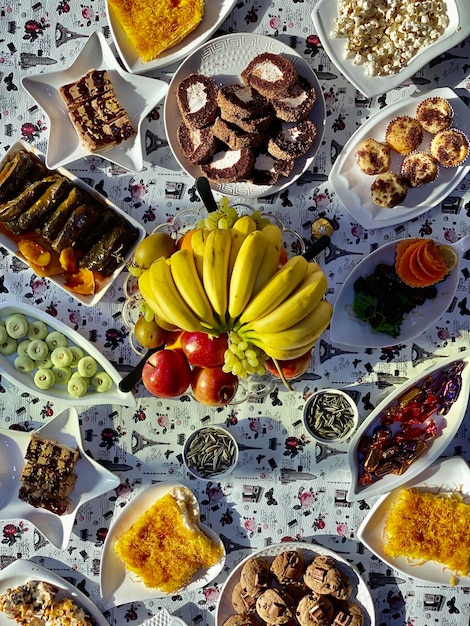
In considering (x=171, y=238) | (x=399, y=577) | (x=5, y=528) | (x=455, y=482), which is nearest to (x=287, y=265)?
(x=171, y=238)

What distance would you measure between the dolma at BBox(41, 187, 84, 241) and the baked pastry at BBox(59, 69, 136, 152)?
0.18 meters

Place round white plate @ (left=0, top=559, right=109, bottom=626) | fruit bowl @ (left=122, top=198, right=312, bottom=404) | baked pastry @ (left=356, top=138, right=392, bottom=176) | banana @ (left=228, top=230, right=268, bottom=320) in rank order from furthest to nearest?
round white plate @ (left=0, top=559, right=109, bottom=626)
baked pastry @ (left=356, top=138, right=392, bottom=176)
fruit bowl @ (left=122, top=198, right=312, bottom=404)
banana @ (left=228, top=230, right=268, bottom=320)

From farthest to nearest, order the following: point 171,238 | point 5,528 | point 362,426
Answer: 1. point 5,528
2. point 362,426
3. point 171,238

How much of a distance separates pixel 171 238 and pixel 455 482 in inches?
52.5

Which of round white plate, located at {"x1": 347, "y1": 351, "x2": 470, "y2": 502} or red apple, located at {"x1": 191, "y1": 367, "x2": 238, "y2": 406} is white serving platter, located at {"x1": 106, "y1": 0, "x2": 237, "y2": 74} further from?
round white plate, located at {"x1": 347, "y1": 351, "x2": 470, "y2": 502}

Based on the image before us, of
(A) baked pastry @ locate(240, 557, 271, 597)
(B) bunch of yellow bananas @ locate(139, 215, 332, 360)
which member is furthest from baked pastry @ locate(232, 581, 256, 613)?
(B) bunch of yellow bananas @ locate(139, 215, 332, 360)

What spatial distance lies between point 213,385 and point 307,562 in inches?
36.6

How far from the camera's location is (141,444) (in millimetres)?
2373

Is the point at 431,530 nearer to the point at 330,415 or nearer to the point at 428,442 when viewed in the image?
the point at 428,442

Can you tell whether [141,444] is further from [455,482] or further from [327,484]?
[455,482]

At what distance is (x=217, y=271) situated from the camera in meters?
1.56

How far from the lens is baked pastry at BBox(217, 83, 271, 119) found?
2.14 m

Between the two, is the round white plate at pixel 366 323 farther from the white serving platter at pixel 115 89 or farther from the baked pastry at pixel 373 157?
the white serving platter at pixel 115 89

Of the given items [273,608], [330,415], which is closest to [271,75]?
[330,415]
